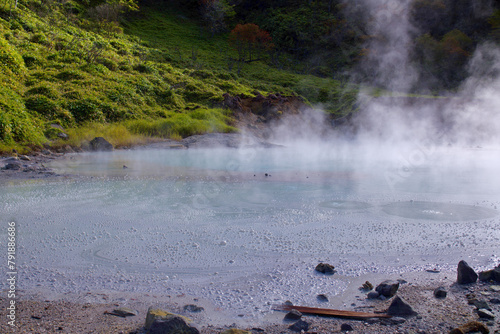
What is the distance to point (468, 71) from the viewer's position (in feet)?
77.9

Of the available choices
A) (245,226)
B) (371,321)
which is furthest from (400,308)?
(245,226)

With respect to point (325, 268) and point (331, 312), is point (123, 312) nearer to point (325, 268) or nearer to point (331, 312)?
point (331, 312)

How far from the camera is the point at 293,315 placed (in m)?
2.16

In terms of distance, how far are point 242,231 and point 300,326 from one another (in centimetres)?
181

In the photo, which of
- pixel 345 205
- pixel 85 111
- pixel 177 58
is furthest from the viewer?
pixel 177 58

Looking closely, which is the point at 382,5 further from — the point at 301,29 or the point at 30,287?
the point at 30,287

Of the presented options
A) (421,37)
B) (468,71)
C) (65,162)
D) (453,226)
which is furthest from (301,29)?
(453,226)

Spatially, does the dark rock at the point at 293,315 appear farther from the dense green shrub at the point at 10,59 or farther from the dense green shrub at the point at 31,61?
the dense green shrub at the point at 31,61

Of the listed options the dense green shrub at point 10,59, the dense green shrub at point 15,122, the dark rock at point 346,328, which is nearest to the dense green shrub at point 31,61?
the dense green shrub at point 10,59

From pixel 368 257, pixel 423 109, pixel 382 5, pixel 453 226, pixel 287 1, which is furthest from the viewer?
pixel 287 1

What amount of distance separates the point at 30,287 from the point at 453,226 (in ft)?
12.6

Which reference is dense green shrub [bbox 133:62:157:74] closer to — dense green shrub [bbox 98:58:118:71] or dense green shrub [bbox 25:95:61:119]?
dense green shrub [bbox 98:58:118:71]

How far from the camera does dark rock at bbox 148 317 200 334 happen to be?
1909 mm

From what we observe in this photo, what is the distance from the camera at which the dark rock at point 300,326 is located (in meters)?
2.02
